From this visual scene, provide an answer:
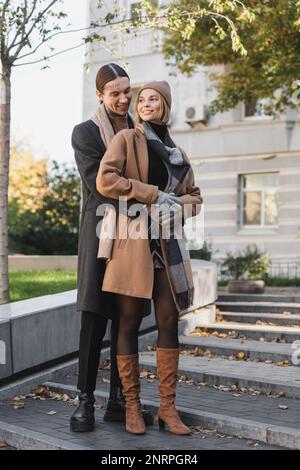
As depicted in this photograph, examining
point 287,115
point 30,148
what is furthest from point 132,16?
point 30,148

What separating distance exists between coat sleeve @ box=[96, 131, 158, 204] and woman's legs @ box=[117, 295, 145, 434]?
631 mm

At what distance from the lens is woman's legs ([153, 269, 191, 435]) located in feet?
16.3

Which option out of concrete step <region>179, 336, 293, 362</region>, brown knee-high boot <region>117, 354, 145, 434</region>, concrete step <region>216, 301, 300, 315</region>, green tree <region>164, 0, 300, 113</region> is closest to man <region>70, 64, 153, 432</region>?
brown knee-high boot <region>117, 354, 145, 434</region>

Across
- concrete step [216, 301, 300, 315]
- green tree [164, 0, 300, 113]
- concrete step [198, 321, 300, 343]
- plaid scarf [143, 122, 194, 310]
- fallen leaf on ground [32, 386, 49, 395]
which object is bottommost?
fallen leaf on ground [32, 386, 49, 395]

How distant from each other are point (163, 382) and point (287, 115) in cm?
1647

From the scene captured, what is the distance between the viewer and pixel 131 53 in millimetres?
22688

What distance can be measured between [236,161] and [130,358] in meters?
17.0

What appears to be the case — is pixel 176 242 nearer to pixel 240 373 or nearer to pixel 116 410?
pixel 116 410

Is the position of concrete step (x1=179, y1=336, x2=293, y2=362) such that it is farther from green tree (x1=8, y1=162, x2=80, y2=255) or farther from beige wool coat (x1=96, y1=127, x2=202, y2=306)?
green tree (x1=8, y1=162, x2=80, y2=255)

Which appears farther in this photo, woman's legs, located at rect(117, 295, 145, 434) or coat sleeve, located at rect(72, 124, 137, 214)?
coat sleeve, located at rect(72, 124, 137, 214)

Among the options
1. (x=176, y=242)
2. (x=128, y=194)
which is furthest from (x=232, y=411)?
(x=128, y=194)

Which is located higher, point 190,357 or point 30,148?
point 30,148
